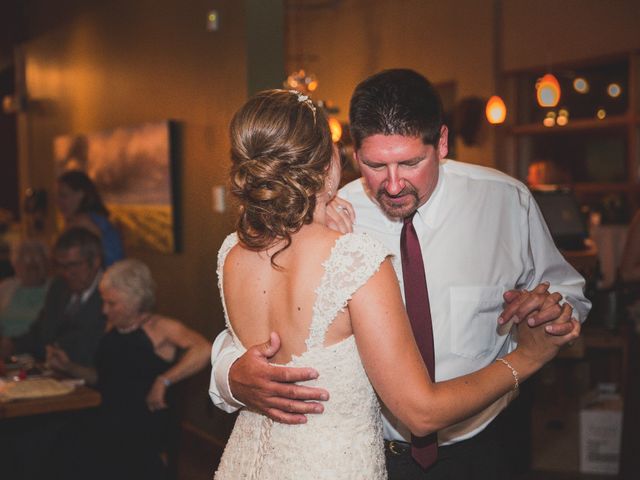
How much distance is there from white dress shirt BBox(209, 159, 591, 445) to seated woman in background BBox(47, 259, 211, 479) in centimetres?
153

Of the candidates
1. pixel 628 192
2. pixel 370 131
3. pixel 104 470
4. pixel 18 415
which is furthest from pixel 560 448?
pixel 370 131

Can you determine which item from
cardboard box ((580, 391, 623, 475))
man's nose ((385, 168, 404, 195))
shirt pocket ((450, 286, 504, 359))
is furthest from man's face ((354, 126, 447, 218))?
cardboard box ((580, 391, 623, 475))

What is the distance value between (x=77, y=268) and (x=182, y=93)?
1715 millimetres

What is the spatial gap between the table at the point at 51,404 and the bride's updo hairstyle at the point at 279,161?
2.03m

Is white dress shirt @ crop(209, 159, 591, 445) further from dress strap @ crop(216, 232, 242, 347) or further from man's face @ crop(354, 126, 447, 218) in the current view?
dress strap @ crop(216, 232, 242, 347)

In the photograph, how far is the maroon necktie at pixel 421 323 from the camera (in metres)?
2.05

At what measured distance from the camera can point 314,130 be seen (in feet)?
5.58

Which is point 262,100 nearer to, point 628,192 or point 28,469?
point 28,469

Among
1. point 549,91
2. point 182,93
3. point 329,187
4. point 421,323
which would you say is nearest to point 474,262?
point 421,323

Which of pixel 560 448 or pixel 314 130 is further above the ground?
pixel 314 130

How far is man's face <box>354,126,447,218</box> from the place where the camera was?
2057 millimetres

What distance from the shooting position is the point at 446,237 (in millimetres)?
2240

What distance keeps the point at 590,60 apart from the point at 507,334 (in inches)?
204

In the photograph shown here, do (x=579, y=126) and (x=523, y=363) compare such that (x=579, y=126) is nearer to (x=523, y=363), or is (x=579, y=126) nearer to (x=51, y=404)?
(x=51, y=404)
